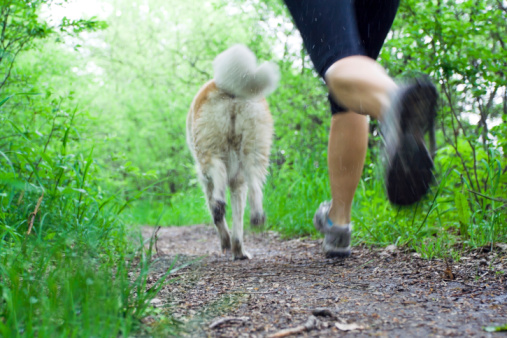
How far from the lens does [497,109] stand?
500 centimetres

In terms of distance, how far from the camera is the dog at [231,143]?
9.07ft

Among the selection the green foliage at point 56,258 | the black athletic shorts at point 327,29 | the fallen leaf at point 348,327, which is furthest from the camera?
the black athletic shorts at point 327,29

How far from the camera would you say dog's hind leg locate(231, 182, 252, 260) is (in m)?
2.82

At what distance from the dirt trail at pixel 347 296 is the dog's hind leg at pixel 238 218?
38 centimetres

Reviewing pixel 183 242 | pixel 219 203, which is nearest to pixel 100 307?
pixel 219 203

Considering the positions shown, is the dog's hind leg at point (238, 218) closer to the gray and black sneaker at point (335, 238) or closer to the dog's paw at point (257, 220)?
the dog's paw at point (257, 220)

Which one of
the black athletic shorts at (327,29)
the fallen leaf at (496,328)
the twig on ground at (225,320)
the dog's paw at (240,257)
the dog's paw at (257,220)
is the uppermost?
the black athletic shorts at (327,29)

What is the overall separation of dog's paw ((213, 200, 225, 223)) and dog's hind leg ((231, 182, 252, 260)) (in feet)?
0.36

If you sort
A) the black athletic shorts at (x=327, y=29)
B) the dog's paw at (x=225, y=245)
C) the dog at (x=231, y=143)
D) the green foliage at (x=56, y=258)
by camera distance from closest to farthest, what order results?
the green foliage at (x=56, y=258) → the black athletic shorts at (x=327, y=29) → the dog at (x=231, y=143) → the dog's paw at (x=225, y=245)

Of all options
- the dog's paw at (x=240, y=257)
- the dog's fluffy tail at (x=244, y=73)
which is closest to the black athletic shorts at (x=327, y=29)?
the dog's fluffy tail at (x=244, y=73)

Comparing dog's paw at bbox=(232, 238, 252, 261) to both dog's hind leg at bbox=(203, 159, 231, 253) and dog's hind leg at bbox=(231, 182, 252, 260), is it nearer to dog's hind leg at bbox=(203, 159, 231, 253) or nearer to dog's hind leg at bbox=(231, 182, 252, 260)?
dog's hind leg at bbox=(231, 182, 252, 260)

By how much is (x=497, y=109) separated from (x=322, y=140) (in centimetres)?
206

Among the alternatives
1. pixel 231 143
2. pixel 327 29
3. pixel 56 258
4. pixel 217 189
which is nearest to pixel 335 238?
pixel 217 189

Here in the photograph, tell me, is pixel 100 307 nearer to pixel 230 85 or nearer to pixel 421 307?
pixel 421 307
